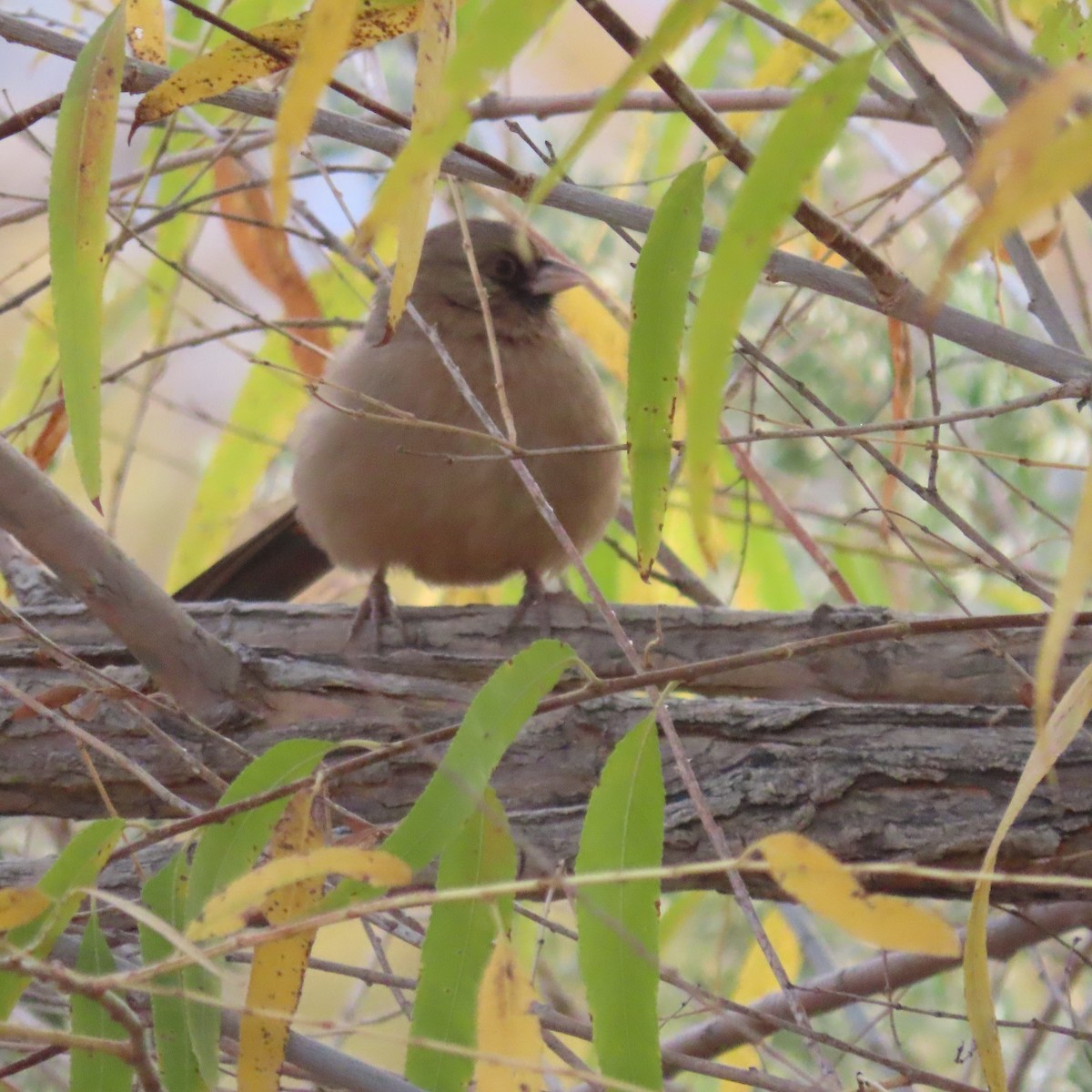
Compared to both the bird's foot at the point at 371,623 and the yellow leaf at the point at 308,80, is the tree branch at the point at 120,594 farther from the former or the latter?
the yellow leaf at the point at 308,80

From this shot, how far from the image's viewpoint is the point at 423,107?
1266 mm

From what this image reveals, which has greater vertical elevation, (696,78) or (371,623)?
(696,78)

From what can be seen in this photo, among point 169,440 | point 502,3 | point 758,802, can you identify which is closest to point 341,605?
point 758,802

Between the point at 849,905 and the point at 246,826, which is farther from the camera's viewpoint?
the point at 246,826

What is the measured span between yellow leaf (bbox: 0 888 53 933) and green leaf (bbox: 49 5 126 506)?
428 millimetres

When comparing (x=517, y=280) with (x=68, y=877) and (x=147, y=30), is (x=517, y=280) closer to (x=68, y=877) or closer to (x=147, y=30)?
(x=147, y=30)

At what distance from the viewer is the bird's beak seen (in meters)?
2.90

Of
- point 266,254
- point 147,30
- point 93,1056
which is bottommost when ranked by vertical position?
point 93,1056

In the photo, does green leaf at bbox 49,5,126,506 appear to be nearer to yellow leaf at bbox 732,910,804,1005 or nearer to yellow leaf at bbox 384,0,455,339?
yellow leaf at bbox 384,0,455,339

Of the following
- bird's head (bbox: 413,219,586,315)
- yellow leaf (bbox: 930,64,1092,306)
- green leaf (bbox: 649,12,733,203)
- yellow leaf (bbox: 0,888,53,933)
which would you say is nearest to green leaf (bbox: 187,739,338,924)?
yellow leaf (bbox: 0,888,53,933)

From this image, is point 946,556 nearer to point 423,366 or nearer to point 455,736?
point 423,366

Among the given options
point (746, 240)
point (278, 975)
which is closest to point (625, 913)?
point (278, 975)

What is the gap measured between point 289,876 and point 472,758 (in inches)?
11.2

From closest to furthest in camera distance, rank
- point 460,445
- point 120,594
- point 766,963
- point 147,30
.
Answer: point 147,30 < point 120,594 < point 766,963 < point 460,445
